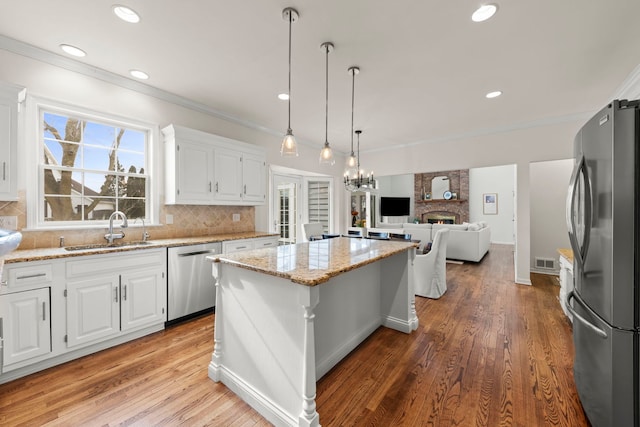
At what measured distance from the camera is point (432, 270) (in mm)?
3809

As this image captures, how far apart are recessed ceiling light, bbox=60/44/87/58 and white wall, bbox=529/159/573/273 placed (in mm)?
6754

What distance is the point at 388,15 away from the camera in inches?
78.8

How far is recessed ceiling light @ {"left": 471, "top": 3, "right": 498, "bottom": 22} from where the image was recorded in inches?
74.7

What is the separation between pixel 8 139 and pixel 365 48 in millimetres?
2959

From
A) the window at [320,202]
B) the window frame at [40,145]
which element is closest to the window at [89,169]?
the window frame at [40,145]

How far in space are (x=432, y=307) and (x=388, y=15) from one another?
3175mm

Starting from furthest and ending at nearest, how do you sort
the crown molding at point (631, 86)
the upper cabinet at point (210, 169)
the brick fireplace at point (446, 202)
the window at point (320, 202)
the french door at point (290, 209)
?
the brick fireplace at point (446, 202)
the window at point (320, 202)
the french door at point (290, 209)
the upper cabinet at point (210, 169)
the crown molding at point (631, 86)

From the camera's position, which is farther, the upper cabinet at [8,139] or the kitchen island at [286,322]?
the upper cabinet at [8,139]

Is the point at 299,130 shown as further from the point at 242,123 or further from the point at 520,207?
the point at 520,207

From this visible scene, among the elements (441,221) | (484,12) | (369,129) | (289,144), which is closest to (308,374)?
(289,144)

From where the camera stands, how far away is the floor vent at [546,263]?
5.16 meters

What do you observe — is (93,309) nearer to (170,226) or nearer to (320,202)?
(170,226)

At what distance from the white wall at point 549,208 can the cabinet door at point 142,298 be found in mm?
6261

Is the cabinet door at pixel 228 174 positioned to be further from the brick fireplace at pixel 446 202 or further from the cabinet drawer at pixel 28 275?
the brick fireplace at pixel 446 202
